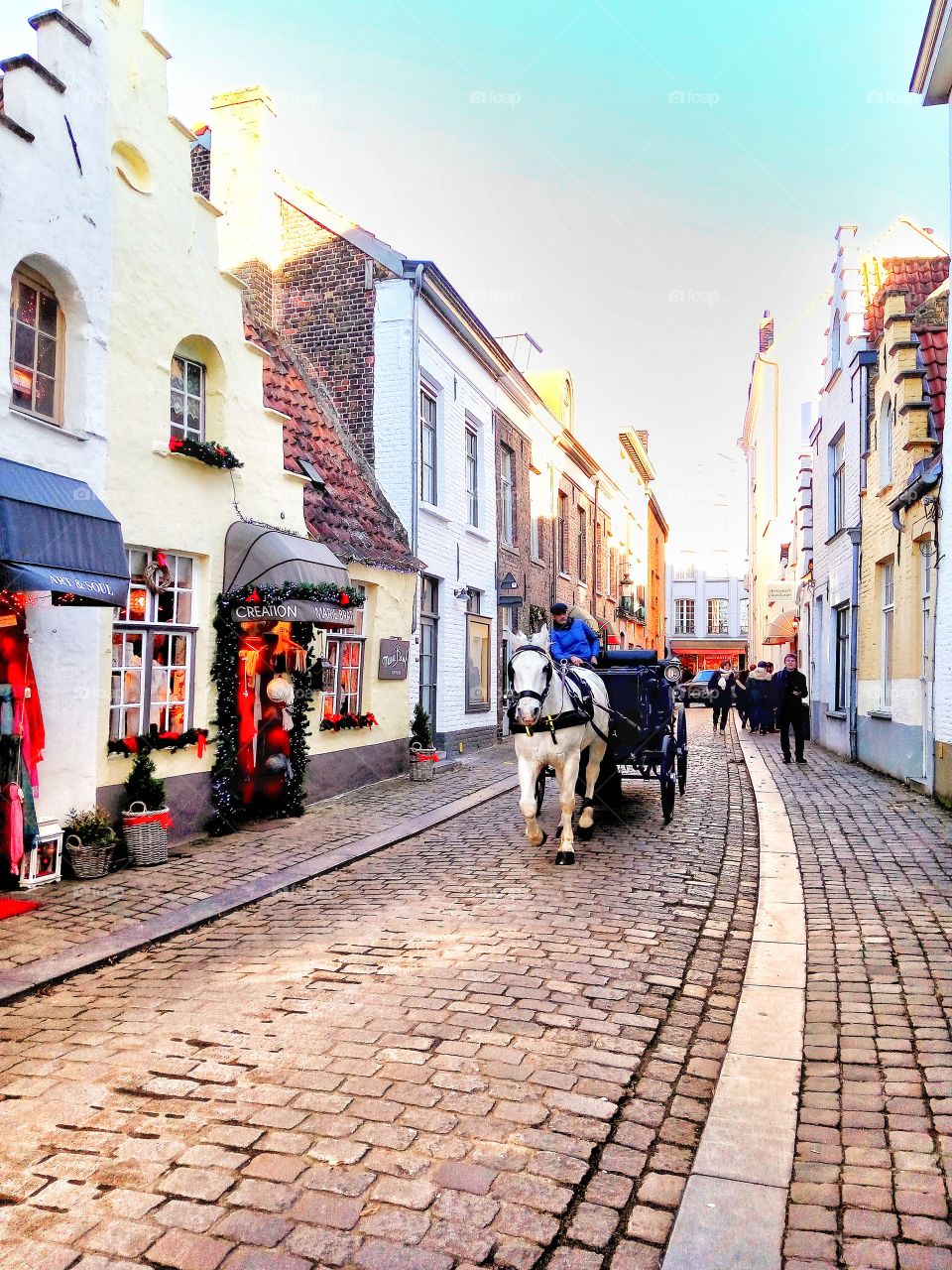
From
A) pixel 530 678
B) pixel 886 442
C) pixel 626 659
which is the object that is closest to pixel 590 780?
pixel 626 659

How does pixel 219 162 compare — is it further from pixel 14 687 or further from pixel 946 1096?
pixel 946 1096

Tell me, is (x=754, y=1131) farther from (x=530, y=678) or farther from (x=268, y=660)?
(x=268, y=660)

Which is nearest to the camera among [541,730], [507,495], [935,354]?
[541,730]

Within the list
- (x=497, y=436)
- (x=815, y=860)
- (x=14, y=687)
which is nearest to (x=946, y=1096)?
(x=815, y=860)

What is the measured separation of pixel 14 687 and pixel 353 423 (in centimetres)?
906

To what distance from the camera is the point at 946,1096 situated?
3.71 m

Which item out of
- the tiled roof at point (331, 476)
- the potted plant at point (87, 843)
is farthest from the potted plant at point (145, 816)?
the tiled roof at point (331, 476)

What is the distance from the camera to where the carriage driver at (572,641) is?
9.40 meters

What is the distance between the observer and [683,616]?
70.2m

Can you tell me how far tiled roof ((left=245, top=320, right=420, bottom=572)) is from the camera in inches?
477

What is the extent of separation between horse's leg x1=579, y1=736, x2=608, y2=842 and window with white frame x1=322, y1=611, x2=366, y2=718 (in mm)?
3854

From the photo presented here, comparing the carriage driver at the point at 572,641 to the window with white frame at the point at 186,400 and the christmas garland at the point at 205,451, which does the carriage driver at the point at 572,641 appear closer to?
the christmas garland at the point at 205,451

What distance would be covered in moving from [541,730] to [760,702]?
17851mm

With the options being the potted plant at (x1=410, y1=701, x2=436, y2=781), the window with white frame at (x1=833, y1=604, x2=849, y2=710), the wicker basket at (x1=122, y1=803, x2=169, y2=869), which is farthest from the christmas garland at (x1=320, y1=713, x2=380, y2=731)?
the window with white frame at (x1=833, y1=604, x2=849, y2=710)
